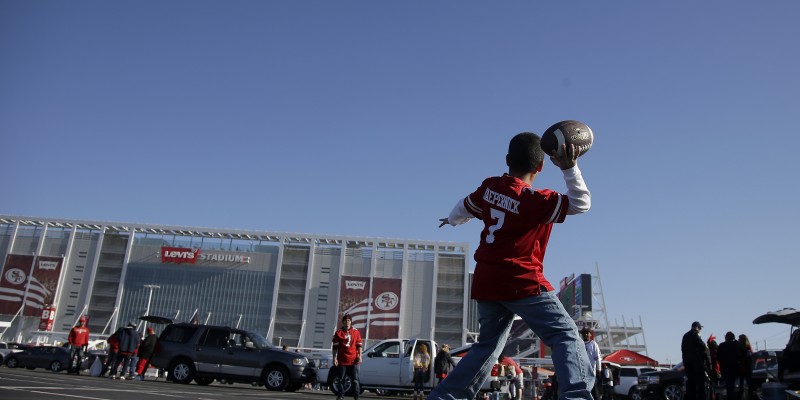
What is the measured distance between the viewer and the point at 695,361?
415 inches

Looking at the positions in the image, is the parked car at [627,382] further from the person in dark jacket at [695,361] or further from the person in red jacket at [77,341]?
the person in red jacket at [77,341]

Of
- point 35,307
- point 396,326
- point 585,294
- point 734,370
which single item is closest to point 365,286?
point 396,326

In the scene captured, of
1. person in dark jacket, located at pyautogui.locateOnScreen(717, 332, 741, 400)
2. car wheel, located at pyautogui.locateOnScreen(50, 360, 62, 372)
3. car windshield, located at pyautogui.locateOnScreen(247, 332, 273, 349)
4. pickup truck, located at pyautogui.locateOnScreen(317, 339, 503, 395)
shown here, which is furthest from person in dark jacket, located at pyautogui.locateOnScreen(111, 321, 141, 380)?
person in dark jacket, located at pyautogui.locateOnScreen(717, 332, 741, 400)

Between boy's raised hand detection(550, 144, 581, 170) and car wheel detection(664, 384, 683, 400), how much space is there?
15379mm

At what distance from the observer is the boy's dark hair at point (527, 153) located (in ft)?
11.0

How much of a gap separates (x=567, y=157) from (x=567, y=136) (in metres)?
0.12

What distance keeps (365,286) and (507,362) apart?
6219 centimetres

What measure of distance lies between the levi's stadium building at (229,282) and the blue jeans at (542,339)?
73.0 metres

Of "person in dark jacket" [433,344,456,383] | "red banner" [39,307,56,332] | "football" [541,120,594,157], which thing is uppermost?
"red banner" [39,307,56,332]

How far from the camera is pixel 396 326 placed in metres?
76.6

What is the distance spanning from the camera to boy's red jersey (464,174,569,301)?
118 inches

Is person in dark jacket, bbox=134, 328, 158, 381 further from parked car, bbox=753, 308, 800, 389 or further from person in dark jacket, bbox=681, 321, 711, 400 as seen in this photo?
parked car, bbox=753, 308, 800, 389

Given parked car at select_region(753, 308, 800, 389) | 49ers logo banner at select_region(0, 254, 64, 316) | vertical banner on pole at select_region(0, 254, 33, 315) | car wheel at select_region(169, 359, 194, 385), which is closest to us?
parked car at select_region(753, 308, 800, 389)

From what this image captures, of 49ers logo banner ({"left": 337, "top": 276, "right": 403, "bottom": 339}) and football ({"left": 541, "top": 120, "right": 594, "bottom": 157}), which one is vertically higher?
49ers logo banner ({"left": 337, "top": 276, "right": 403, "bottom": 339})
